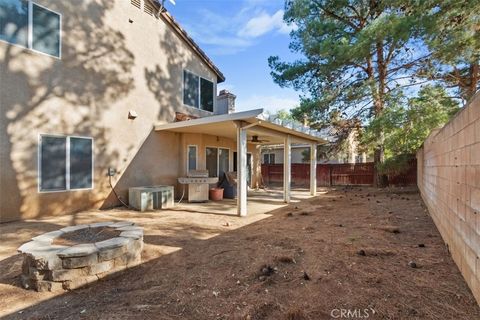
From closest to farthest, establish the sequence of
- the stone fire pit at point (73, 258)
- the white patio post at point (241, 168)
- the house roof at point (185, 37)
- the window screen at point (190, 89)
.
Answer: the stone fire pit at point (73, 258), the white patio post at point (241, 168), the house roof at point (185, 37), the window screen at point (190, 89)

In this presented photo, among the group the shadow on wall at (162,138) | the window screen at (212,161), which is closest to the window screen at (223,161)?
the window screen at (212,161)

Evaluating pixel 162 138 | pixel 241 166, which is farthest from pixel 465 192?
pixel 162 138

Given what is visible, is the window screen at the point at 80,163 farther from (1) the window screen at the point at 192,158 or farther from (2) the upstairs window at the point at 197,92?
(2) the upstairs window at the point at 197,92

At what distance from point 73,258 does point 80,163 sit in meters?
4.84

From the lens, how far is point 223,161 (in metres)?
11.8

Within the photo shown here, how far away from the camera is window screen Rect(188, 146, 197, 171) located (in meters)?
10.2

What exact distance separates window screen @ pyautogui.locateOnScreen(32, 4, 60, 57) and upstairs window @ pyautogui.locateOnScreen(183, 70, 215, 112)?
466cm

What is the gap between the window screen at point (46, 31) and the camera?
629cm

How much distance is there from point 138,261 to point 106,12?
24.9 ft

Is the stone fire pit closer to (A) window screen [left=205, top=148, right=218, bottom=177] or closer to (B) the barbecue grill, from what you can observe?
(B) the barbecue grill

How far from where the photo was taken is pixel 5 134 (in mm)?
5699

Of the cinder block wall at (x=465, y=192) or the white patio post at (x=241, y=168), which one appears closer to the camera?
the cinder block wall at (x=465, y=192)

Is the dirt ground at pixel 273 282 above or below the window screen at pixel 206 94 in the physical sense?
below

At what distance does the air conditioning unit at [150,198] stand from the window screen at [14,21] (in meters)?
4.41
